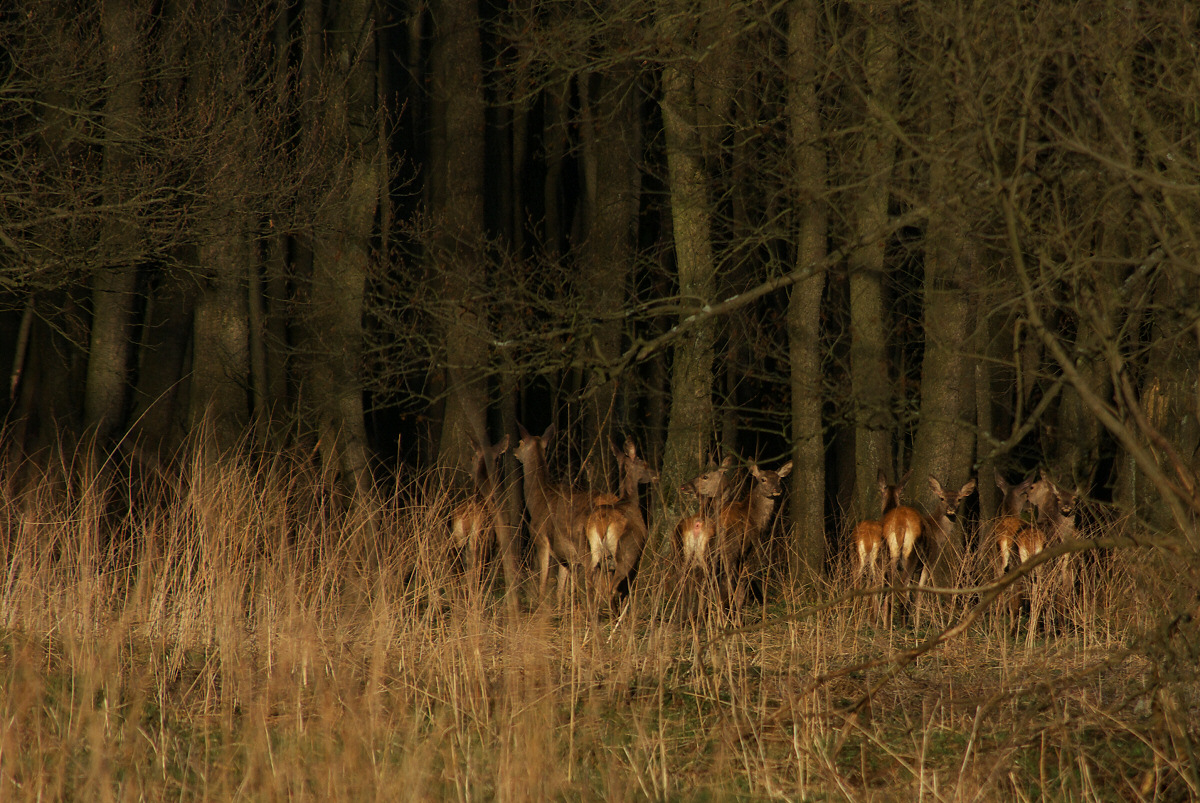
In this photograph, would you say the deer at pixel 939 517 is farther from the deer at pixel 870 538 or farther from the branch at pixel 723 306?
the branch at pixel 723 306

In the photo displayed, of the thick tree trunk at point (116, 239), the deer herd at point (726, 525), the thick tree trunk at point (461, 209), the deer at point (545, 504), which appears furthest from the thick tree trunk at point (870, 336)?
the thick tree trunk at point (116, 239)

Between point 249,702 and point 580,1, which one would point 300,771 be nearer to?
point 249,702

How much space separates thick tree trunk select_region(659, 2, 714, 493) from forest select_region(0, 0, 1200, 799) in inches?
1.2

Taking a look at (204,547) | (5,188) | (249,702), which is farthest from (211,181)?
(249,702)

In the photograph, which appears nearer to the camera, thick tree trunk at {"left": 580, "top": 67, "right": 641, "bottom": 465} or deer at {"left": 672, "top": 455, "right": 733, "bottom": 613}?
deer at {"left": 672, "top": 455, "right": 733, "bottom": 613}

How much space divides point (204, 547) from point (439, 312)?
10.8 ft

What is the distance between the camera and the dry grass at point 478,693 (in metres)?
4.77

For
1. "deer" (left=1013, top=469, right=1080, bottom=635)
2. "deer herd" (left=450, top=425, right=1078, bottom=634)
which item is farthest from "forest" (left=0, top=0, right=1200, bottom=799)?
"deer" (left=1013, top=469, right=1080, bottom=635)

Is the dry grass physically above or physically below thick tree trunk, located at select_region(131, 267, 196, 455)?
below

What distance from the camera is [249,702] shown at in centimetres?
562

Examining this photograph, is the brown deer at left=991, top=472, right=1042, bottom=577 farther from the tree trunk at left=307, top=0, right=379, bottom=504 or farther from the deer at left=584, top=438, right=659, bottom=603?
the tree trunk at left=307, top=0, right=379, bottom=504

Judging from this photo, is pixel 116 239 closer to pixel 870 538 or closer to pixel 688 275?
pixel 688 275

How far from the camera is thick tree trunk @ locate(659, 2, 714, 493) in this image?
10531 millimetres

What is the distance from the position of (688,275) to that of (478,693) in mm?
5125
